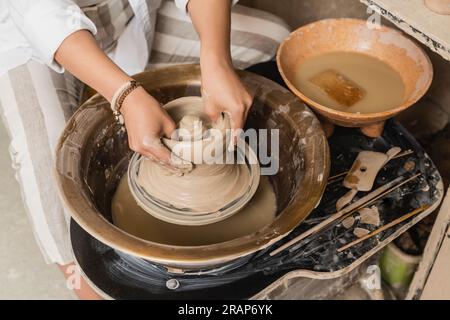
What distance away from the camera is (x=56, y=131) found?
1652 mm

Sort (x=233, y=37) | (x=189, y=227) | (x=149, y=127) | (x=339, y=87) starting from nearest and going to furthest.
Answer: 1. (x=149, y=127)
2. (x=189, y=227)
3. (x=339, y=87)
4. (x=233, y=37)

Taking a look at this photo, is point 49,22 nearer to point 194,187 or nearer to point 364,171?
point 194,187

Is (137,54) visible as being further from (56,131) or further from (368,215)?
(368,215)

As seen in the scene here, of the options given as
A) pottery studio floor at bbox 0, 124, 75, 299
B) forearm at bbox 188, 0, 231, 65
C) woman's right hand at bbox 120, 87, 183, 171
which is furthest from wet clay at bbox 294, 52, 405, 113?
pottery studio floor at bbox 0, 124, 75, 299

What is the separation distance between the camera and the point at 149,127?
128 centimetres

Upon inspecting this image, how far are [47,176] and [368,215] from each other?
1.00 m

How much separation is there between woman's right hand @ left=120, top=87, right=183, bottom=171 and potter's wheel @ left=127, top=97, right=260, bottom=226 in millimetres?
24

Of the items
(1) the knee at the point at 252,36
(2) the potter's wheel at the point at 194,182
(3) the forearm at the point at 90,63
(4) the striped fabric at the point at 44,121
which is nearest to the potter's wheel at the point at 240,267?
(2) the potter's wheel at the point at 194,182

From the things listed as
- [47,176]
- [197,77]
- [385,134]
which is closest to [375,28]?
[385,134]

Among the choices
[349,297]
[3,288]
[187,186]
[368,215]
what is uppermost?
[187,186]

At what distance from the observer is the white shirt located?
4.75 ft

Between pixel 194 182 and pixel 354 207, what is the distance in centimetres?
46

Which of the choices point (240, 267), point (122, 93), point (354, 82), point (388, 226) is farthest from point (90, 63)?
point (388, 226)

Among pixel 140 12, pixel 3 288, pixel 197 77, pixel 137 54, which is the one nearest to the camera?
pixel 197 77
